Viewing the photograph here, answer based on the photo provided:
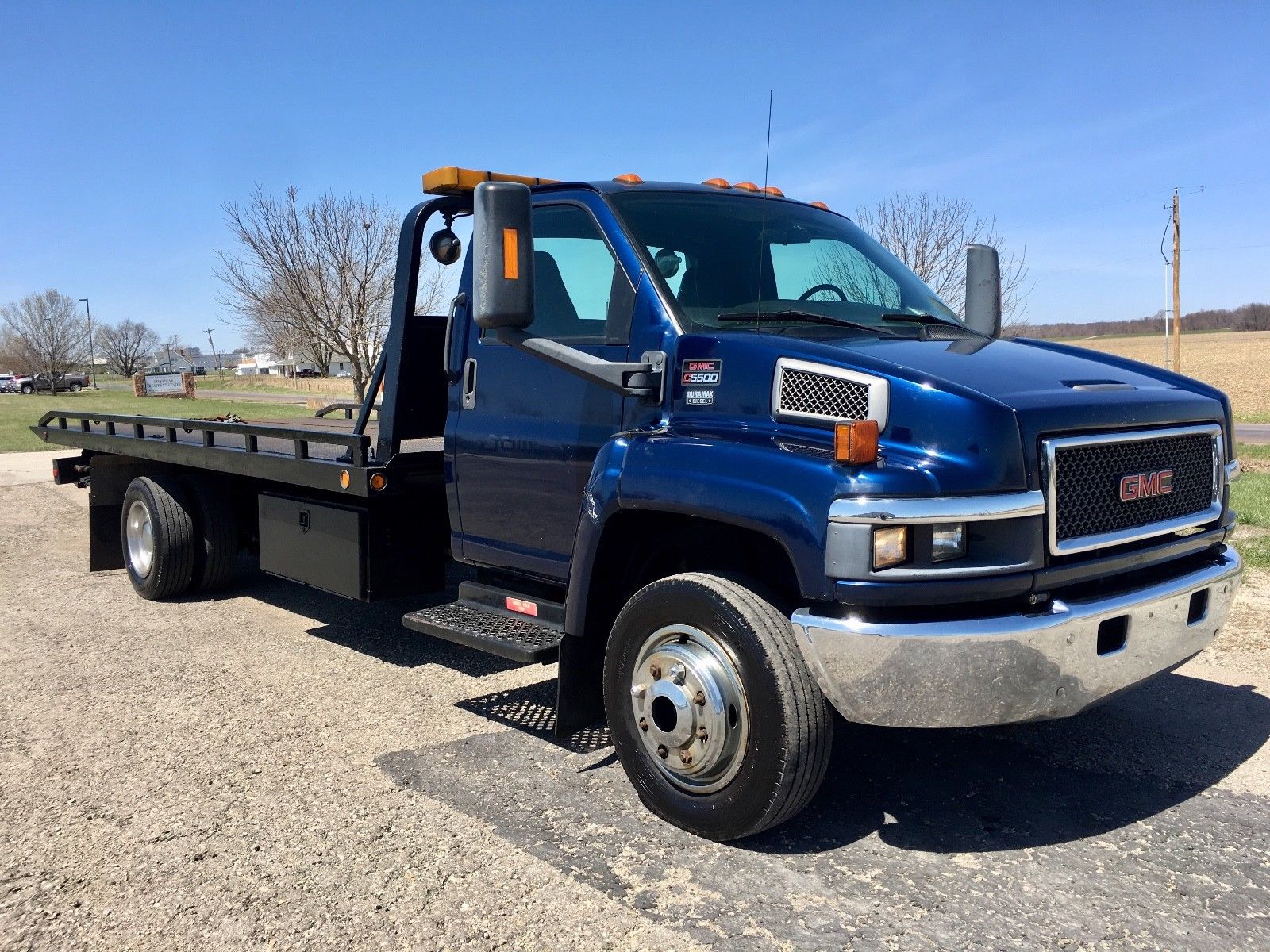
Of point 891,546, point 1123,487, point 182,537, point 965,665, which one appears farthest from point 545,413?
point 182,537

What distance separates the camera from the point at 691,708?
3.50 m

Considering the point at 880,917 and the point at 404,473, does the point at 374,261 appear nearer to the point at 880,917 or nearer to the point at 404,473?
the point at 404,473

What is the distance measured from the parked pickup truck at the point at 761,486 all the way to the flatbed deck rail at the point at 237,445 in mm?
83

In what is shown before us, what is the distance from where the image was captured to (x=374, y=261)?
24.2 meters

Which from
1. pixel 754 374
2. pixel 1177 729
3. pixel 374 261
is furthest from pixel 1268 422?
pixel 754 374

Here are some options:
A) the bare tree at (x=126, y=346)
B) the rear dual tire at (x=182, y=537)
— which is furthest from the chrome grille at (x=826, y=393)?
the bare tree at (x=126, y=346)

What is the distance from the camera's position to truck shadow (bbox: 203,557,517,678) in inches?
232

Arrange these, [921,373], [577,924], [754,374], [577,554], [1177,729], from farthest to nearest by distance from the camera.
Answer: [1177,729], [577,554], [754,374], [921,373], [577,924]

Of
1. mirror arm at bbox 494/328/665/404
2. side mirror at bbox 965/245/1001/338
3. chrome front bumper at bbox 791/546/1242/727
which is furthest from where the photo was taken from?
side mirror at bbox 965/245/1001/338

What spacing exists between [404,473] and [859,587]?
288 cm

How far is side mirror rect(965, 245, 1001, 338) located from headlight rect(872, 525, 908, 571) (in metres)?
2.22

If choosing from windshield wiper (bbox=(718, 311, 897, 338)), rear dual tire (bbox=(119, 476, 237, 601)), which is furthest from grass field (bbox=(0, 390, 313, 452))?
windshield wiper (bbox=(718, 311, 897, 338))

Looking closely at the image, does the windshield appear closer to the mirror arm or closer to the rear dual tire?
the mirror arm

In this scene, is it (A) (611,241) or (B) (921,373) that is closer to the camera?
(B) (921,373)
